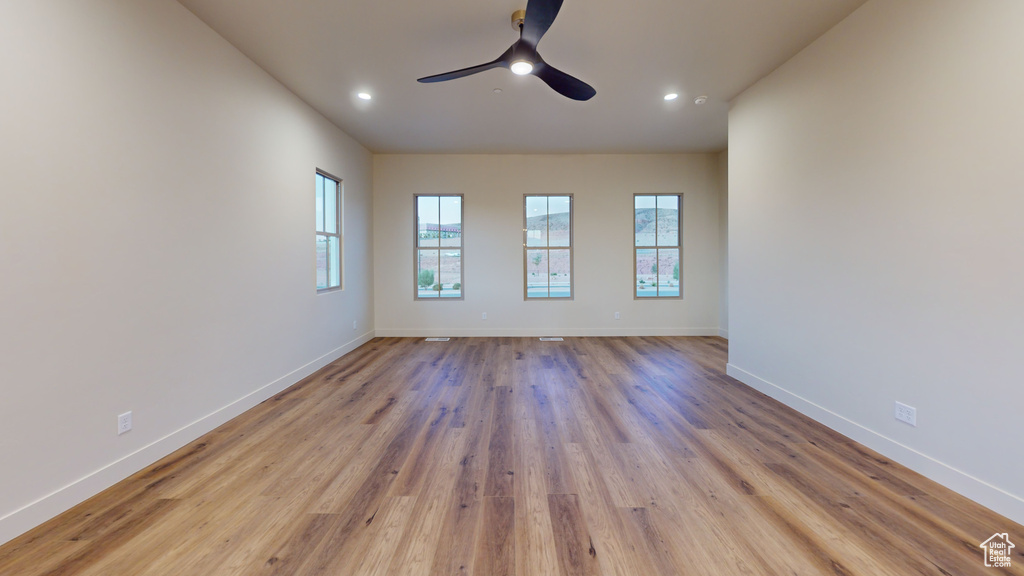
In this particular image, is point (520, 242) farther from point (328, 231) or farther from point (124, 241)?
point (124, 241)

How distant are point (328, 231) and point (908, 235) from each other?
4984 millimetres

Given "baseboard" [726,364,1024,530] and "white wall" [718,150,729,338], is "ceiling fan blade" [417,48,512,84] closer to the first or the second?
"baseboard" [726,364,1024,530]

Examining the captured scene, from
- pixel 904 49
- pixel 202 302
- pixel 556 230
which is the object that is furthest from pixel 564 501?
pixel 556 230

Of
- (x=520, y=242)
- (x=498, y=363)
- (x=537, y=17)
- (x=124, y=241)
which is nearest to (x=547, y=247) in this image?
(x=520, y=242)

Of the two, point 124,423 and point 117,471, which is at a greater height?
point 124,423

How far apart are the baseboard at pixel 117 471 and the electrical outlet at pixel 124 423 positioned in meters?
0.14

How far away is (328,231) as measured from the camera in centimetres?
433

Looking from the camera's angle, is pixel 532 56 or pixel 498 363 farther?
pixel 498 363

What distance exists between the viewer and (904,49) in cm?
206

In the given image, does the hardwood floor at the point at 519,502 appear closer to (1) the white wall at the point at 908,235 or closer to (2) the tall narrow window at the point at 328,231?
(1) the white wall at the point at 908,235

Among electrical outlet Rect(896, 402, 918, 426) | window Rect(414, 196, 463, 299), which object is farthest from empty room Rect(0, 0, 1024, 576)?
window Rect(414, 196, 463, 299)

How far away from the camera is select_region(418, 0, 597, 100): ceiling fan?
1944 mm

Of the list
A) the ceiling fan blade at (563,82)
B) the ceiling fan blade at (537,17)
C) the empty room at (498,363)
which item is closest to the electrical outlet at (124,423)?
the empty room at (498,363)

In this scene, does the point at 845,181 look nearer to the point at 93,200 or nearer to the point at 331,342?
the point at 93,200
